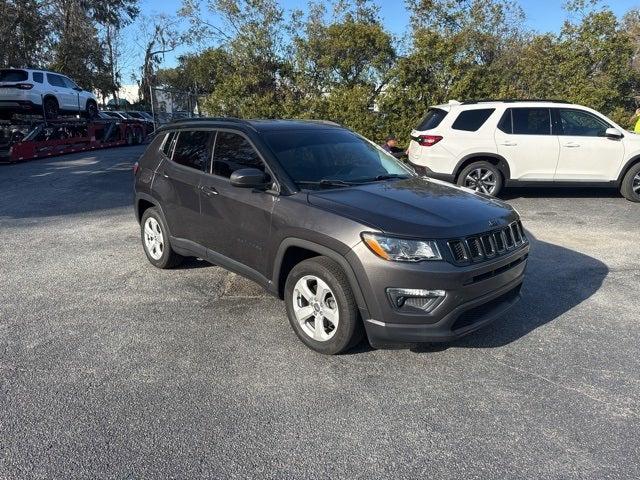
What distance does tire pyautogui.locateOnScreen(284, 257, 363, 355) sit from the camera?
3.38 metres

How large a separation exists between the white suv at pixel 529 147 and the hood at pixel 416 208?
16.3 feet

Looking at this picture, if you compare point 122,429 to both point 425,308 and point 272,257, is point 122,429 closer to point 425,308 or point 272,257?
point 272,257

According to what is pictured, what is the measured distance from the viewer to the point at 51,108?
661 inches

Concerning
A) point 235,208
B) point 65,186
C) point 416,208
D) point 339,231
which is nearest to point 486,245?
point 416,208

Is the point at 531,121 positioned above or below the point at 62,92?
below

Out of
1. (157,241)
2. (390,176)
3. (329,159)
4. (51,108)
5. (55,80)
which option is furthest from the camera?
(55,80)

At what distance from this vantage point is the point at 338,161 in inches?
173

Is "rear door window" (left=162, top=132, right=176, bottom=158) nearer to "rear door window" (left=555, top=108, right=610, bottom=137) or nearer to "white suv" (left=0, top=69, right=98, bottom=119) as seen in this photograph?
"rear door window" (left=555, top=108, right=610, bottom=137)

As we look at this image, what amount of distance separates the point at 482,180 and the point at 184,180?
5990mm

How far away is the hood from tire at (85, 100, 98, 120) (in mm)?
18750

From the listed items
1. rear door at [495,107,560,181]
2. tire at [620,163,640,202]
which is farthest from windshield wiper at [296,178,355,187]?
tire at [620,163,640,202]

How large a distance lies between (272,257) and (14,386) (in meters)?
1.93

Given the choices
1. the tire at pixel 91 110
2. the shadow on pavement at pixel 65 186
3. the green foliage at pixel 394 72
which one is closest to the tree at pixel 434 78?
the green foliage at pixel 394 72

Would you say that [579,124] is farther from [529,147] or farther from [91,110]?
[91,110]
